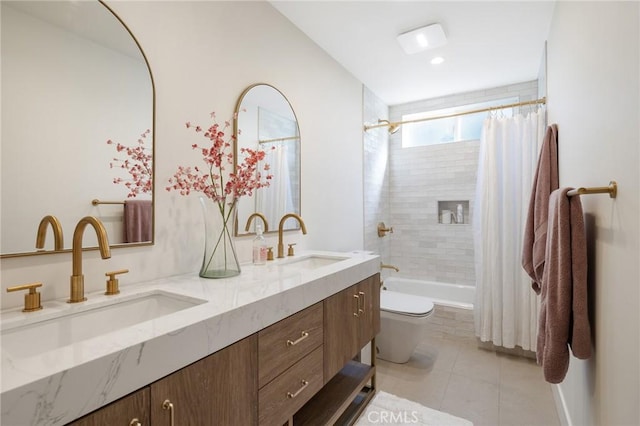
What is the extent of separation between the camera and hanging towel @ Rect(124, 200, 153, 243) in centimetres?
123

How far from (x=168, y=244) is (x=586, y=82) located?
6.33 ft

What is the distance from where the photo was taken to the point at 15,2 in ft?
3.15

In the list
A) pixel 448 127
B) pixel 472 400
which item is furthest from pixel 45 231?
pixel 448 127

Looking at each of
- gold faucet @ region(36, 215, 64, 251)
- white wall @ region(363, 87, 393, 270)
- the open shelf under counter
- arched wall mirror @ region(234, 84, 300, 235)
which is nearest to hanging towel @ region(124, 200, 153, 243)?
gold faucet @ region(36, 215, 64, 251)

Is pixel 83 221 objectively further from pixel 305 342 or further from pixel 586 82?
pixel 586 82

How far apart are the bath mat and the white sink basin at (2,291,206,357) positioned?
1.40 metres

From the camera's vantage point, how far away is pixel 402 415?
191 cm

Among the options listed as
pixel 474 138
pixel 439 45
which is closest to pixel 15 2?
pixel 439 45

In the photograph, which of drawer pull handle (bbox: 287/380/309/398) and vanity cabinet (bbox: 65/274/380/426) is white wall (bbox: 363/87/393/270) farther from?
drawer pull handle (bbox: 287/380/309/398)

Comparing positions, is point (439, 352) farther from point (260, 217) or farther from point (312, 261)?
point (260, 217)

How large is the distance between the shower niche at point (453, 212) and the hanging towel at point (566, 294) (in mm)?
2392

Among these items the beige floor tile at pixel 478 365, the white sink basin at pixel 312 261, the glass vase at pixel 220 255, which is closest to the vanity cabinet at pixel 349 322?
the white sink basin at pixel 312 261

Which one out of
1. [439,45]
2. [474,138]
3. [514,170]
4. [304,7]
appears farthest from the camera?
[474,138]

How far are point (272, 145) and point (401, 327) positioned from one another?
1.79m
